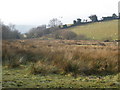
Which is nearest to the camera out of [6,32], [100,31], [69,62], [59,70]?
[59,70]

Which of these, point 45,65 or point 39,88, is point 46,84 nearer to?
point 39,88

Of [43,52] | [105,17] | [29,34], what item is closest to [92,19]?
[105,17]

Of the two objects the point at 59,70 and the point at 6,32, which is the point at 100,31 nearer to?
the point at 6,32

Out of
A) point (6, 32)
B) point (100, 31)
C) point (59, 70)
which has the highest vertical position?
point (100, 31)

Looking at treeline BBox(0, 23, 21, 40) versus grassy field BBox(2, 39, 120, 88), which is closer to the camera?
grassy field BBox(2, 39, 120, 88)

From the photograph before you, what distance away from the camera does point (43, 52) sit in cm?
1457

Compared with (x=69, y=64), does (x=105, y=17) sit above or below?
above

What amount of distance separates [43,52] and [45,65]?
3406 mm

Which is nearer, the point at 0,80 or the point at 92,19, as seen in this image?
the point at 0,80

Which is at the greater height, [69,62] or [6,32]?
[6,32]

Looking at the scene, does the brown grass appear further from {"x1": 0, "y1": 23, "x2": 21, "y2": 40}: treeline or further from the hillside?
the hillside

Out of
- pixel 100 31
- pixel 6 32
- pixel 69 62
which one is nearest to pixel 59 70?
pixel 69 62

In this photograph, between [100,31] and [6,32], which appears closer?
[6,32]

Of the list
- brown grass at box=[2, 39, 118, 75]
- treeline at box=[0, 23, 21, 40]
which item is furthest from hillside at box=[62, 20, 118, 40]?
brown grass at box=[2, 39, 118, 75]
